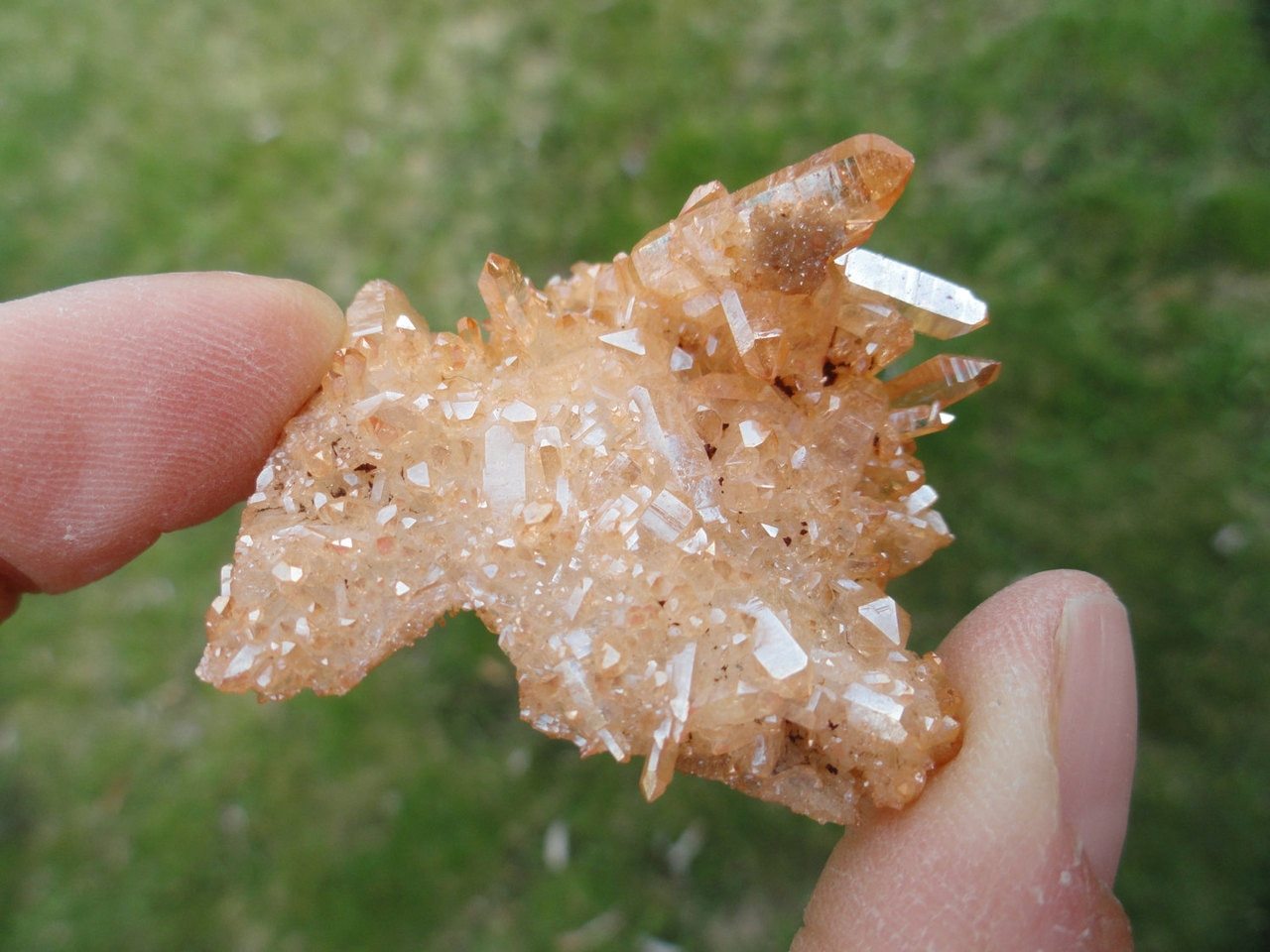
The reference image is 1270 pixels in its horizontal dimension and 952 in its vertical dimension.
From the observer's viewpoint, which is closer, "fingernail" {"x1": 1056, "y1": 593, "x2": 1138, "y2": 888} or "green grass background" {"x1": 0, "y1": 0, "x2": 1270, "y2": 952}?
"fingernail" {"x1": 1056, "y1": 593, "x2": 1138, "y2": 888}

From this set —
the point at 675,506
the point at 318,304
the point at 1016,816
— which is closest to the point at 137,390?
the point at 318,304

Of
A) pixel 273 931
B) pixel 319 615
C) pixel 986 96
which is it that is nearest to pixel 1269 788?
pixel 986 96

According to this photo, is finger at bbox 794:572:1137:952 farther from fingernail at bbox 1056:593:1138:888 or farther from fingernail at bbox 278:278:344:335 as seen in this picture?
fingernail at bbox 278:278:344:335

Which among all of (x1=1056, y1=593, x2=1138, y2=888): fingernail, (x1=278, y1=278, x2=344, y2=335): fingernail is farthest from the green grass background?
(x1=278, y1=278, x2=344, y2=335): fingernail

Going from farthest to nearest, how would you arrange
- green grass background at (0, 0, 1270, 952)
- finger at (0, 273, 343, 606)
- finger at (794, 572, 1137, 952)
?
green grass background at (0, 0, 1270, 952) < finger at (0, 273, 343, 606) < finger at (794, 572, 1137, 952)

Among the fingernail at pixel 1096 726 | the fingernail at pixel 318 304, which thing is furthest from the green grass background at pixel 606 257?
the fingernail at pixel 318 304

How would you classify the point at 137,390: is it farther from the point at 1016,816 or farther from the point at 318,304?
the point at 1016,816

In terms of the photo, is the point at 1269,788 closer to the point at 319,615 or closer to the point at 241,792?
the point at 319,615
